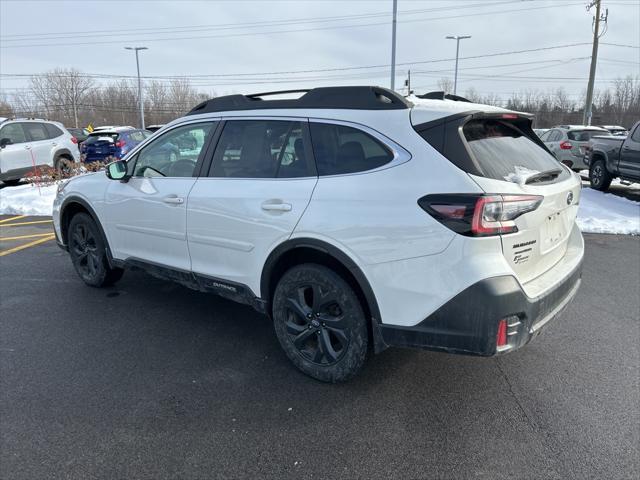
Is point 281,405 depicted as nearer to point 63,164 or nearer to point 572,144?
point 63,164

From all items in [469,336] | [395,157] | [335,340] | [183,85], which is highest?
[183,85]

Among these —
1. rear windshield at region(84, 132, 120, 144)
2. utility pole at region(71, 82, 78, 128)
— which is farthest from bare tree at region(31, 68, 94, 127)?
rear windshield at region(84, 132, 120, 144)

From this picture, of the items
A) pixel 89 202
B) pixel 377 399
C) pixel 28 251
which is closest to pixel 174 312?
pixel 89 202

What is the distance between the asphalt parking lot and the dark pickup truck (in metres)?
7.71

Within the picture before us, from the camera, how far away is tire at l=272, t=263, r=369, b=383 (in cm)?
293

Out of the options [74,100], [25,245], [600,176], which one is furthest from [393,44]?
[74,100]

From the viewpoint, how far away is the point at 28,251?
6746 millimetres

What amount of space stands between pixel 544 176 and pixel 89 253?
4424mm

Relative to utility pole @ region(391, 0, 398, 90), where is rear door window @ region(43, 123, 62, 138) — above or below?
below

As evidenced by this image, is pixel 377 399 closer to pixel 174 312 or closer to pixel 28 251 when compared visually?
pixel 174 312

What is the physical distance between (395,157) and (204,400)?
1.91 meters

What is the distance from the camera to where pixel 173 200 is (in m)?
3.80

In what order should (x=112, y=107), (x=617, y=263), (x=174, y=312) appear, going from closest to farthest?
(x=174, y=312)
(x=617, y=263)
(x=112, y=107)

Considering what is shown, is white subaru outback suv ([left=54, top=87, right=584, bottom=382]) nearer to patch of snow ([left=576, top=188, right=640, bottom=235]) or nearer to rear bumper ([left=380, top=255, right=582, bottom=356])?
rear bumper ([left=380, top=255, right=582, bottom=356])
